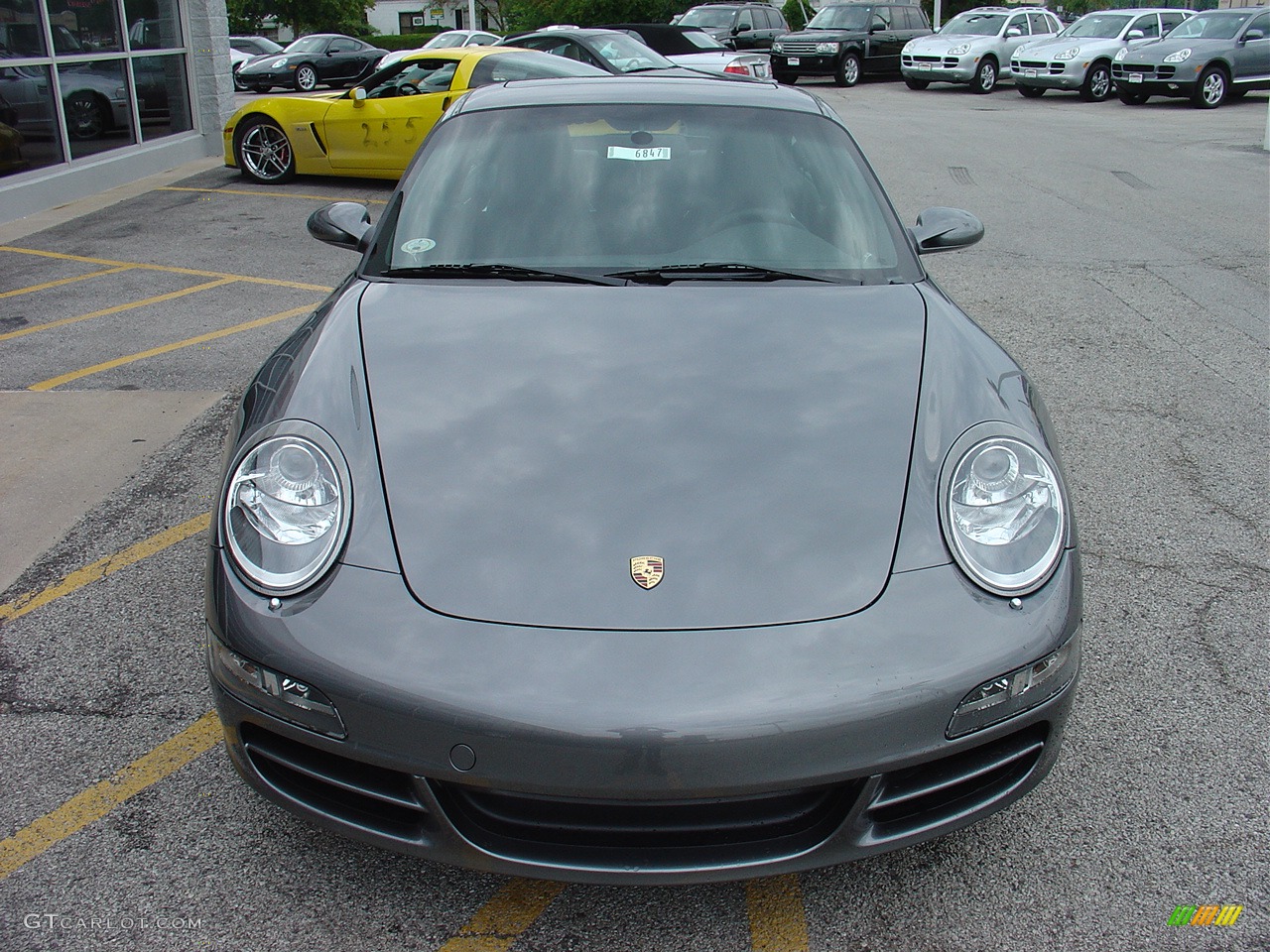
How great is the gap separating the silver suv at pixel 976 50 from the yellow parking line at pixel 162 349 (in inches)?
830

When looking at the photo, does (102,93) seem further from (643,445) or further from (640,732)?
(640,732)

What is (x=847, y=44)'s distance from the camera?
25578 mm

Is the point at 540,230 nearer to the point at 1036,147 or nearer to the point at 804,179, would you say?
the point at 804,179

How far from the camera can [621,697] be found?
1.95 m

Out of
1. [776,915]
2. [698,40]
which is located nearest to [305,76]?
[698,40]

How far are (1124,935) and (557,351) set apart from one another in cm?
179

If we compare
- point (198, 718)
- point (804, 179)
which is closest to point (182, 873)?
point (198, 718)

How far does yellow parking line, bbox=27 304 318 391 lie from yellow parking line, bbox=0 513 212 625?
6.67 feet

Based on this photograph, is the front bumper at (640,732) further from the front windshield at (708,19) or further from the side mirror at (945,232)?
the front windshield at (708,19)

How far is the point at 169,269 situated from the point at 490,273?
19.0 feet

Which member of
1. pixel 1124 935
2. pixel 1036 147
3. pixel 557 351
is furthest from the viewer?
pixel 1036 147

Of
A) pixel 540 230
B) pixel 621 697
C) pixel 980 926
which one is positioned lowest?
pixel 980 926

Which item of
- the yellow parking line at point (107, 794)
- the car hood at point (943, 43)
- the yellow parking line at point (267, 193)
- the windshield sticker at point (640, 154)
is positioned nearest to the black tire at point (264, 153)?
the yellow parking line at point (267, 193)

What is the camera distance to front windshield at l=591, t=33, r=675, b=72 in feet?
45.8
